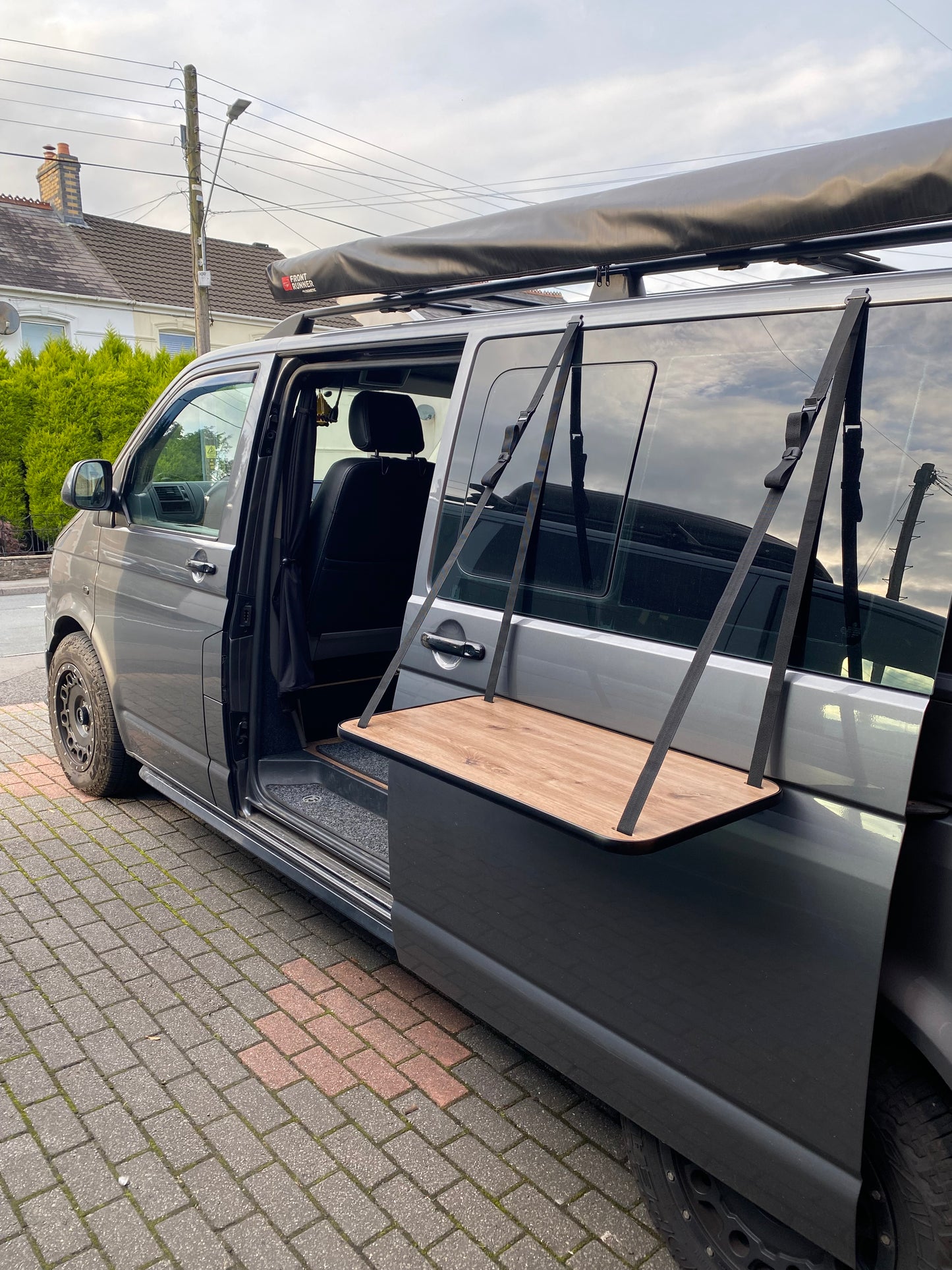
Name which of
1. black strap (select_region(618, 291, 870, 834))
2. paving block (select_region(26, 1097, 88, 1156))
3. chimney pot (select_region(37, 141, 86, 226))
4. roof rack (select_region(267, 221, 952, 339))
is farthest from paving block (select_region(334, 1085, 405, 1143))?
chimney pot (select_region(37, 141, 86, 226))

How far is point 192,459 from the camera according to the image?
3.79 metres

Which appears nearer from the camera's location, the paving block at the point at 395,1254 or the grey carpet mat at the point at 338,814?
the paving block at the point at 395,1254

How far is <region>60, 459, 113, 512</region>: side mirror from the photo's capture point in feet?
13.2

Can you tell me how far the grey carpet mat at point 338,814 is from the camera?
3329 mm

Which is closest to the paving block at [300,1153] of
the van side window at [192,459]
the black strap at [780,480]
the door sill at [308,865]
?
the door sill at [308,865]

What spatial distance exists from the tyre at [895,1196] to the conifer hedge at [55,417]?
14636 mm

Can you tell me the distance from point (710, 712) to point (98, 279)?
25.0m

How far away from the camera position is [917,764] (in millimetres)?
1616

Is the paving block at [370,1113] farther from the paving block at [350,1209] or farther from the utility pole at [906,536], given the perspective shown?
the utility pole at [906,536]

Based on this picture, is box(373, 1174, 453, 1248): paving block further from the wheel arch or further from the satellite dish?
the satellite dish

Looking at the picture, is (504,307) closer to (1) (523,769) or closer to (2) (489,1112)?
(1) (523,769)

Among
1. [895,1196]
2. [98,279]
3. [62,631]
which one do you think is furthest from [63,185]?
[895,1196]

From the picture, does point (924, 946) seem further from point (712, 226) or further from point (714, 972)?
point (712, 226)

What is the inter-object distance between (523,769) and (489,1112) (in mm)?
1236
